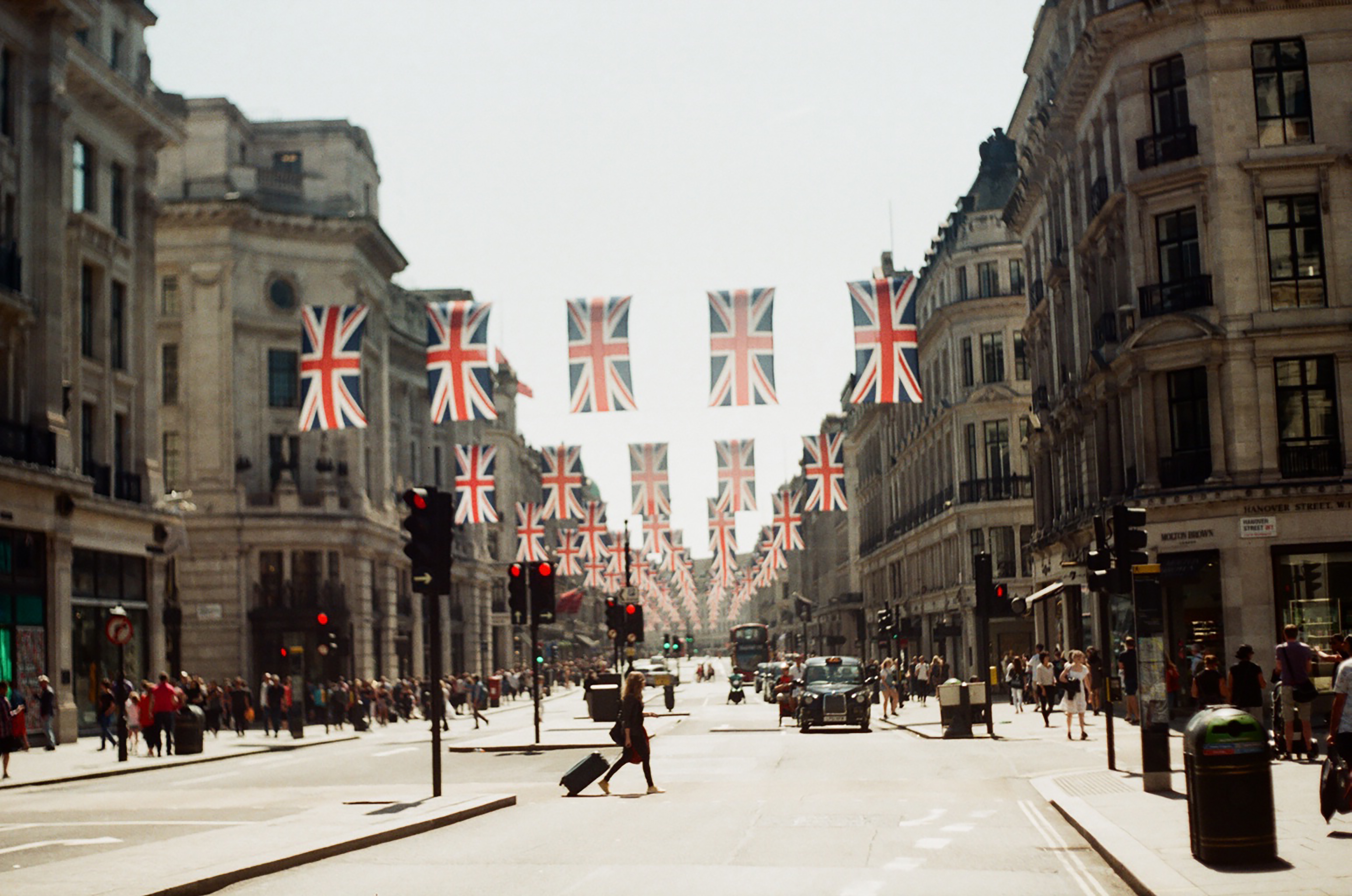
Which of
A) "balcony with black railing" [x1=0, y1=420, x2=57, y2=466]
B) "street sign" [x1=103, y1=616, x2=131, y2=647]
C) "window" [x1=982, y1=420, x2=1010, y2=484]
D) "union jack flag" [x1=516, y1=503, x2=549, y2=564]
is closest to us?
"street sign" [x1=103, y1=616, x2=131, y2=647]

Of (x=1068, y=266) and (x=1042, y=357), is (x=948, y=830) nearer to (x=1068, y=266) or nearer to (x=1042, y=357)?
(x=1068, y=266)

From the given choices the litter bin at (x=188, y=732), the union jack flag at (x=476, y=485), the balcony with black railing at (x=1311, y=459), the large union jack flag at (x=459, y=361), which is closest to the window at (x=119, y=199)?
the large union jack flag at (x=459, y=361)

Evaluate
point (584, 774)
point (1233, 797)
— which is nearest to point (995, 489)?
point (584, 774)

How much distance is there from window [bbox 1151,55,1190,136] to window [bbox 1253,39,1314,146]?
5.24 ft

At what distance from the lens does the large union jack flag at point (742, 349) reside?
35.2m

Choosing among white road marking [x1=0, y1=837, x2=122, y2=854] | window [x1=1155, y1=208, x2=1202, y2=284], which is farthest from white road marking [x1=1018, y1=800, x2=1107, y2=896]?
window [x1=1155, y1=208, x2=1202, y2=284]

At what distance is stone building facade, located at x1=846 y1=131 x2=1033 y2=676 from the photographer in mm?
69375

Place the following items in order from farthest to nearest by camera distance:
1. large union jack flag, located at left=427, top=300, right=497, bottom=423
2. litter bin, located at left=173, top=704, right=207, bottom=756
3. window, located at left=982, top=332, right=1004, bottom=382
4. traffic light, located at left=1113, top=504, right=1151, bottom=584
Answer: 1. window, located at left=982, top=332, right=1004, bottom=382
2. large union jack flag, located at left=427, top=300, right=497, bottom=423
3. litter bin, located at left=173, top=704, right=207, bottom=756
4. traffic light, located at left=1113, top=504, right=1151, bottom=584

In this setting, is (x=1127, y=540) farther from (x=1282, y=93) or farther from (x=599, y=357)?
(x=1282, y=93)

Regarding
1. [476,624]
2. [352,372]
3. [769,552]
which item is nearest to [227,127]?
[352,372]

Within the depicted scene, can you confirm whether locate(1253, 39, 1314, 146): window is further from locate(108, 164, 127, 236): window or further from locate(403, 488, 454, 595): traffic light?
locate(108, 164, 127, 236): window

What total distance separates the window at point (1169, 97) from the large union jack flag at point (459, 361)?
16560 mm

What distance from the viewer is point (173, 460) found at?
64.1 meters

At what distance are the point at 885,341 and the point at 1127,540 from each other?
13.8 meters
